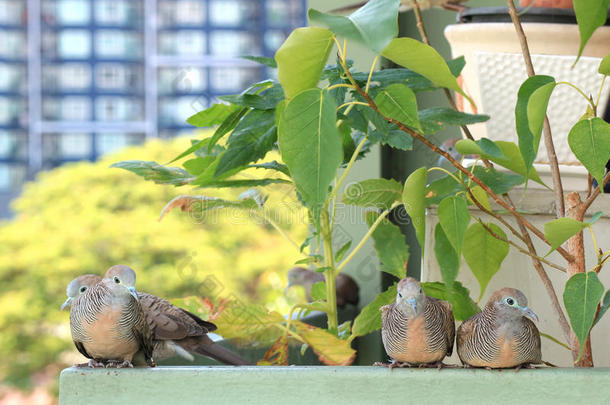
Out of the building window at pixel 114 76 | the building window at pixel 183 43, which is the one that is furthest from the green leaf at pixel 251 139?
the building window at pixel 114 76

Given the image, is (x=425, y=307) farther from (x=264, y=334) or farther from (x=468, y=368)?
(x=264, y=334)

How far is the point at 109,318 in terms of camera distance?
0.57 metres

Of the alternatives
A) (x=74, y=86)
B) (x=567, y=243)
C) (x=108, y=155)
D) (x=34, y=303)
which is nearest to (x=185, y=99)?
(x=108, y=155)

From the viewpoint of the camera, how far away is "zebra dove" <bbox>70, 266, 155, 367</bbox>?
0.57 m

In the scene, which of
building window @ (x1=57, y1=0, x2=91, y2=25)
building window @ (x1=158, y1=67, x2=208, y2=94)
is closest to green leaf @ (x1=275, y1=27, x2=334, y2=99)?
building window @ (x1=158, y1=67, x2=208, y2=94)

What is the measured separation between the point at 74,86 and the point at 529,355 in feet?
10.8

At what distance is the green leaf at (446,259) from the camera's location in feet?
2.10

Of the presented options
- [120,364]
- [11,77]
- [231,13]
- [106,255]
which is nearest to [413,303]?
[120,364]

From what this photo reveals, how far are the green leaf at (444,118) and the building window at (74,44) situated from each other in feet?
10.1

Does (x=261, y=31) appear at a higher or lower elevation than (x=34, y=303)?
higher

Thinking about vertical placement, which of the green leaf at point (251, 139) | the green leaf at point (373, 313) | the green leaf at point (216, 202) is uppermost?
the green leaf at point (251, 139)

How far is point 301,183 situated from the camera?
0.49 m

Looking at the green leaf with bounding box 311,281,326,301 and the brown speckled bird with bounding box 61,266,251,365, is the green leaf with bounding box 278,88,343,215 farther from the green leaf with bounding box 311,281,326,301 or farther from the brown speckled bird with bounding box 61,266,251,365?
the green leaf with bounding box 311,281,326,301

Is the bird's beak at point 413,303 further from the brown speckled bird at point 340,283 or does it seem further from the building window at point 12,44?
the building window at point 12,44
